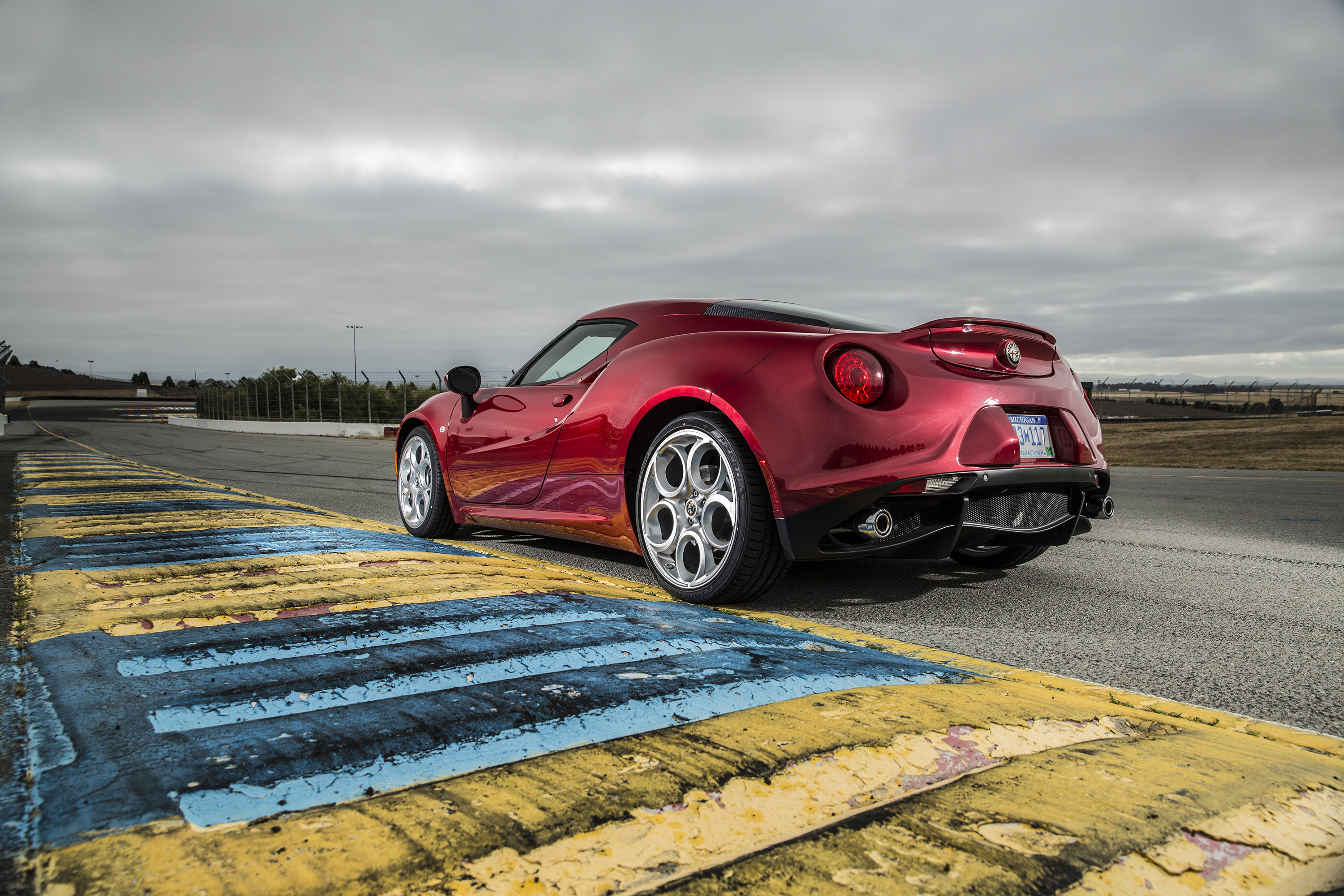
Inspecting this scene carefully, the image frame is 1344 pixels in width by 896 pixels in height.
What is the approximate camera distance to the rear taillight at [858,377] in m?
2.97

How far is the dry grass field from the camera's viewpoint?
547 inches

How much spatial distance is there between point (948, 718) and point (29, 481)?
9.68 metres

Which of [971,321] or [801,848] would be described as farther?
[971,321]

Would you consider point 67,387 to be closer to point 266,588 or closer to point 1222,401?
point 1222,401

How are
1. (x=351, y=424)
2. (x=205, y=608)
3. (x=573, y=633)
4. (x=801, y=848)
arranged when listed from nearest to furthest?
(x=801, y=848) → (x=573, y=633) → (x=205, y=608) → (x=351, y=424)

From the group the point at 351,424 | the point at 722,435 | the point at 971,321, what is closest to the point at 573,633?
the point at 722,435

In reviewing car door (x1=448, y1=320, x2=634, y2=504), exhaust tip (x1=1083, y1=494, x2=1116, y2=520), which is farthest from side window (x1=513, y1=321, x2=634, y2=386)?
exhaust tip (x1=1083, y1=494, x2=1116, y2=520)

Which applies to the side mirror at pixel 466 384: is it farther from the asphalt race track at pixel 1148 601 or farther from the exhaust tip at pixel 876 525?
the exhaust tip at pixel 876 525

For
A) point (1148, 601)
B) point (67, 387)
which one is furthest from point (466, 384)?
point (67, 387)

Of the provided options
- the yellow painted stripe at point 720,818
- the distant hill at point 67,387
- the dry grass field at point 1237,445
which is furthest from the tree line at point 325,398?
the distant hill at point 67,387

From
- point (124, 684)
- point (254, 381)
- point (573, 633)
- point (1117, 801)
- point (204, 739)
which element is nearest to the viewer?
point (1117, 801)

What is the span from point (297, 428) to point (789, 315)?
38336mm

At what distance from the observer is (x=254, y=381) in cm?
4594

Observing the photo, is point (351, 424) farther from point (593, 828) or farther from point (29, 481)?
point (593, 828)
